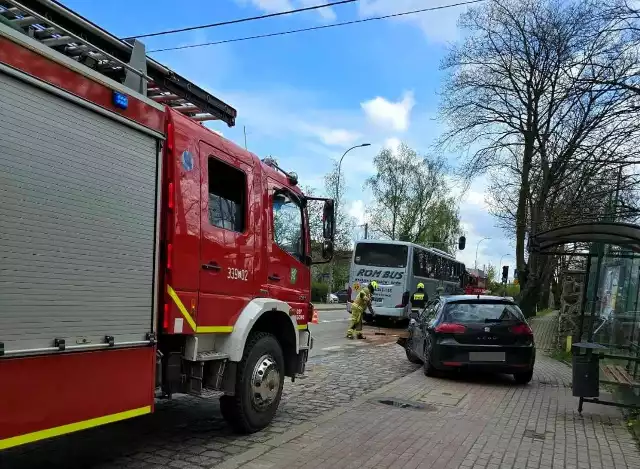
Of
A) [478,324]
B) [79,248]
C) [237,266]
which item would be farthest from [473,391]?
[79,248]

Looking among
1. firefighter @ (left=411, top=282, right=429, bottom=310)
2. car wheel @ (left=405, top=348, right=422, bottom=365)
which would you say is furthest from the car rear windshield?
firefighter @ (left=411, top=282, right=429, bottom=310)

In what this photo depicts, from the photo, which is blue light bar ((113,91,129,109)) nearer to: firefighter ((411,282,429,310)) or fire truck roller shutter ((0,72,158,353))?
fire truck roller shutter ((0,72,158,353))

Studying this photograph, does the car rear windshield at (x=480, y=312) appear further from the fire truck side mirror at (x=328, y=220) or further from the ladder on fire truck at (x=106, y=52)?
the ladder on fire truck at (x=106, y=52)

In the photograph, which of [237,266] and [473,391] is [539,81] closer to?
[473,391]

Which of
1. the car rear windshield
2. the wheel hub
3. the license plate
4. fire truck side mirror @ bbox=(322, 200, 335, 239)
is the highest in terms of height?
fire truck side mirror @ bbox=(322, 200, 335, 239)

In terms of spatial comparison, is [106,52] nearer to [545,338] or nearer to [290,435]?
[290,435]

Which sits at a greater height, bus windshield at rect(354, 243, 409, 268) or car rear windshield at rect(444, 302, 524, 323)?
bus windshield at rect(354, 243, 409, 268)

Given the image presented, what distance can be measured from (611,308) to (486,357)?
2470mm

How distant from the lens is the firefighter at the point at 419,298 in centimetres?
2066

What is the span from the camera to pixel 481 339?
9.11 m

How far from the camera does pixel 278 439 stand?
5473 millimetres

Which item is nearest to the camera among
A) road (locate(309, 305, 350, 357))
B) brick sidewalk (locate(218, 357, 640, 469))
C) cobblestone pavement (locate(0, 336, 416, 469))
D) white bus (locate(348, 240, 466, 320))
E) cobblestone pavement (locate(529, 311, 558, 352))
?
cobblestone pavement (locate(0, 336, 416, 469))

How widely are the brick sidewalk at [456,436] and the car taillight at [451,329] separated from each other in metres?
0.98

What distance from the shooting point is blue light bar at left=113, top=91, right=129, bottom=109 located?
3.93 m
